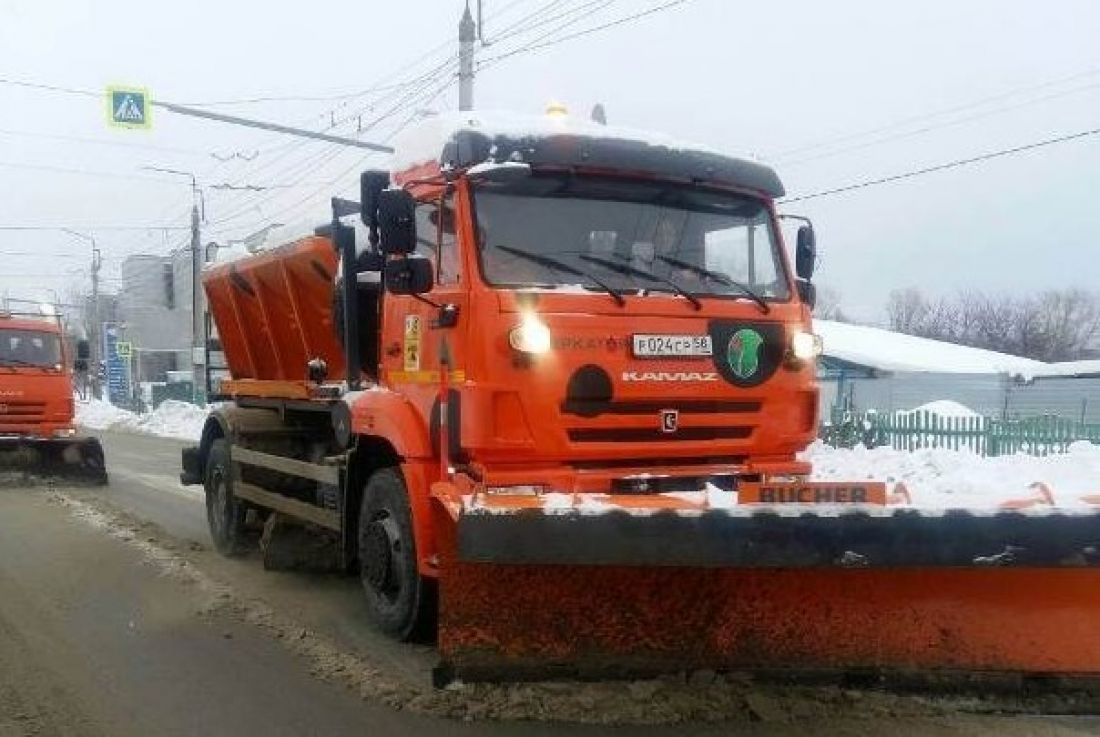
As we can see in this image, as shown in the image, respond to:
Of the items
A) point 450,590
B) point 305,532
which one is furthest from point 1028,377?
point 450,590

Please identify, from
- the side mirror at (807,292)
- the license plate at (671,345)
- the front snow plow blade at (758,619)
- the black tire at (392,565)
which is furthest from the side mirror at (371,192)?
the side mirror at (807,292)

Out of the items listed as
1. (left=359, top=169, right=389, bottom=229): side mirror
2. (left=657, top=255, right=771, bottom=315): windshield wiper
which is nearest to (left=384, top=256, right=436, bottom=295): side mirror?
(left=359, top=169, right=389, bottom=229): side mirror

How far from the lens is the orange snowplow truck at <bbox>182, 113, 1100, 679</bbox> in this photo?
165 inches

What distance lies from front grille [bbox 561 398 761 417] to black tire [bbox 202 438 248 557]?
450 centimetres

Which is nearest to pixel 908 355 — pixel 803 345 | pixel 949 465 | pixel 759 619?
pixel 949 465

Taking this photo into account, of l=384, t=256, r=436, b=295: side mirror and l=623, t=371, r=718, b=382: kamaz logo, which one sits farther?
l=384, t=256, r=436, b=295: side mirror

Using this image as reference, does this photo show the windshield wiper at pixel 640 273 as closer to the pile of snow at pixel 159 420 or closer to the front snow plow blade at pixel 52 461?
the front snow plow blade at pixel 52 461

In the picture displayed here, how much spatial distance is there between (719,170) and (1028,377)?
29.5 meters

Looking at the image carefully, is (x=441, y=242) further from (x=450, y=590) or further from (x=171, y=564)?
(x=171, y=564)

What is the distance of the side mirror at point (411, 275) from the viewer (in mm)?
5352

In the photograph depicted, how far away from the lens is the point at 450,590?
14.6 feet

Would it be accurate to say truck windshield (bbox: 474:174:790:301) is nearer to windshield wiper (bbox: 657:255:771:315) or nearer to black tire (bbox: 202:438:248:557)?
windshield wiper (bbox: 657:255:771:315)

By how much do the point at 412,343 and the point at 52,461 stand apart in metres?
11.3

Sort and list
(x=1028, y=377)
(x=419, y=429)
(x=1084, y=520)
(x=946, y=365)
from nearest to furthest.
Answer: (x=1084, y=520) → (x=419, y=429) → (x=1028, y=377) → (x=946, y=365)
